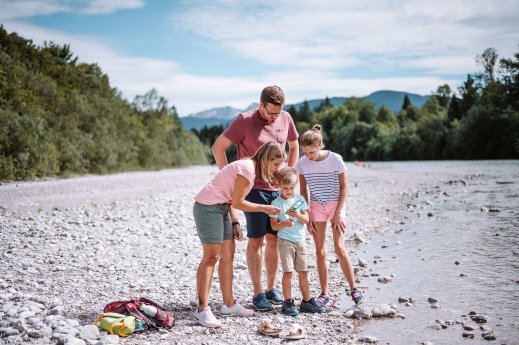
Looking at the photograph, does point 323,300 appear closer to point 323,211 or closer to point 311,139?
point 323,211

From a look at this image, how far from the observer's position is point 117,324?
4.59 meters

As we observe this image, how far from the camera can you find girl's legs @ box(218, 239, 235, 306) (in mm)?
5195

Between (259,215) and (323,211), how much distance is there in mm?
869

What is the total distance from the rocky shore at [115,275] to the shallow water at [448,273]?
1.29 feet

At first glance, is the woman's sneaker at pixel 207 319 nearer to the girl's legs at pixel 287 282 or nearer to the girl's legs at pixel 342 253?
the girl's legs at pixel 287 282

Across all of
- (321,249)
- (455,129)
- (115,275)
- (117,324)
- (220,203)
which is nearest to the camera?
(117,324)

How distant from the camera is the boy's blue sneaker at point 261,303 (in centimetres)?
546

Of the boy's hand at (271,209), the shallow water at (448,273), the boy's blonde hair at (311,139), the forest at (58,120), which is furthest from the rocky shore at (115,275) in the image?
the forest at (58,120)

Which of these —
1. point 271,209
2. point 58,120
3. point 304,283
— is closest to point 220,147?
point 271,209

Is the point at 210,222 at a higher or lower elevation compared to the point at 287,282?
higher

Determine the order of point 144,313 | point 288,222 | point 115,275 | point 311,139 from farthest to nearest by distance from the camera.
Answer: point 115,275, point 311,139, point 288,222, point 144,313

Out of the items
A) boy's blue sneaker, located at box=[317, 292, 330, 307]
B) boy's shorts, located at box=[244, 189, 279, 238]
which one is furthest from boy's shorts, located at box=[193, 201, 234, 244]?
boy's blue sneaker, located at box=[317, 292, 330, 307]

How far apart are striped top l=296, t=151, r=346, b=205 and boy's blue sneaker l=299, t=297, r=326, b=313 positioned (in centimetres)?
121

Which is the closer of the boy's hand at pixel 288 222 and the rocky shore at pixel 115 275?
the rocky shore at pixel 115 275
